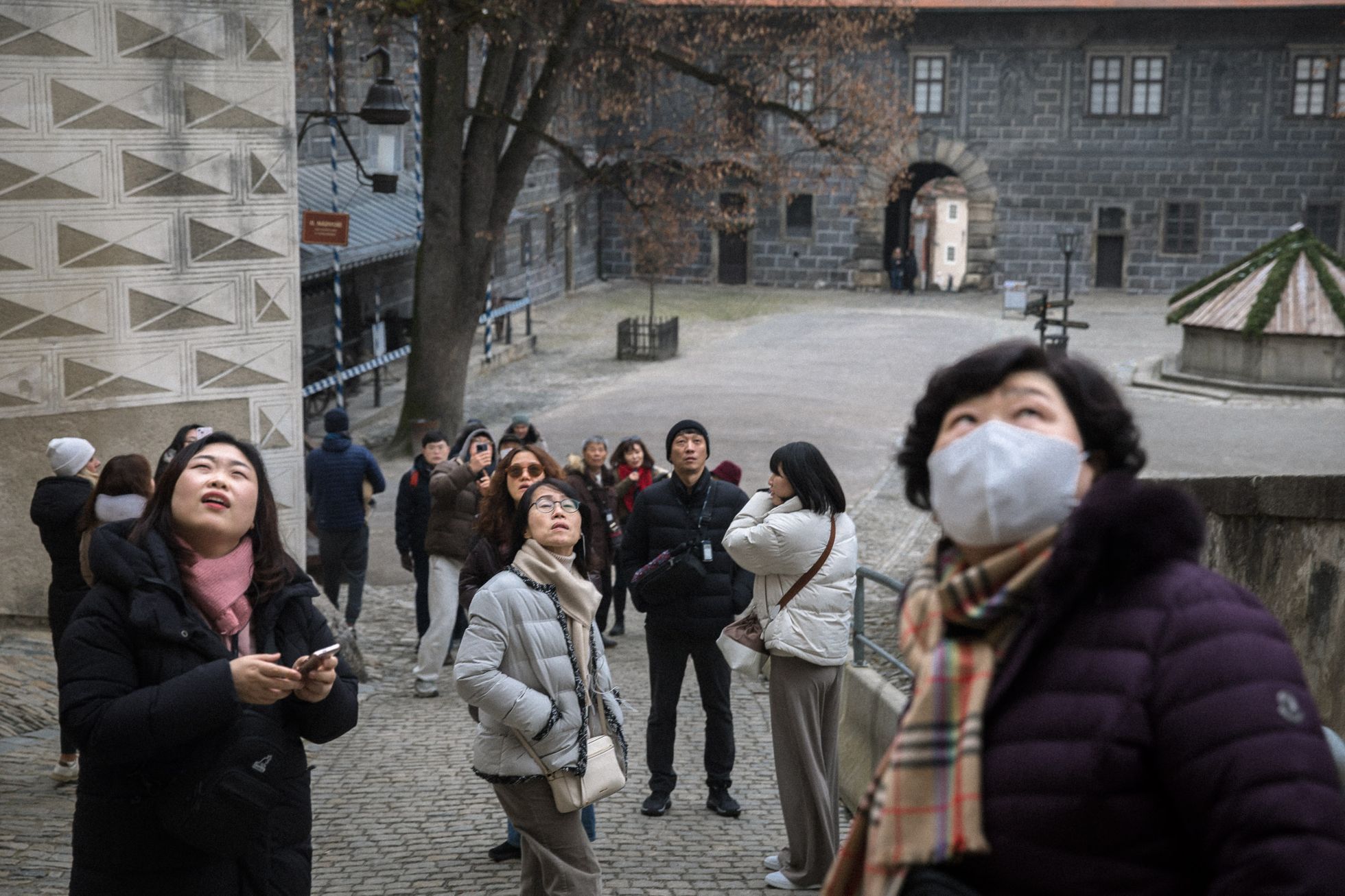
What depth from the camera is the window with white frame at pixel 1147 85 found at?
39.4 metres

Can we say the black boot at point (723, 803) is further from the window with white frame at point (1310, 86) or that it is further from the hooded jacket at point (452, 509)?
the window with white frame at point (1310, 86)

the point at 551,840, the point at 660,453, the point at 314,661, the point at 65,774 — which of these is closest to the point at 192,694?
the point at 314,661

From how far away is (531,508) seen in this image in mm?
5219

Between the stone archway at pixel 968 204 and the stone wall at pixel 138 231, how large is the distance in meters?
31.4

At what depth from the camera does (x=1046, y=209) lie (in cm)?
4044

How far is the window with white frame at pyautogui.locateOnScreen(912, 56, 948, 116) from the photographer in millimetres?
40281

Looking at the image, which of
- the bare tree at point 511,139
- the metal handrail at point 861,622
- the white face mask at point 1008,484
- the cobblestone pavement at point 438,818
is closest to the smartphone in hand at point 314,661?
the white face mask at point 1008,484

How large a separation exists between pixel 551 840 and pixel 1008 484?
3222 millimetres

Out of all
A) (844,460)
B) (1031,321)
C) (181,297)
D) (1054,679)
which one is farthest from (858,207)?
(1054,679)

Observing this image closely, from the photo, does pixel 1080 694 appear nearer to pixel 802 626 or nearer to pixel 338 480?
pixel 802 626

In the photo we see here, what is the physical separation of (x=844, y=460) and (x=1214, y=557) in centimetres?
1283

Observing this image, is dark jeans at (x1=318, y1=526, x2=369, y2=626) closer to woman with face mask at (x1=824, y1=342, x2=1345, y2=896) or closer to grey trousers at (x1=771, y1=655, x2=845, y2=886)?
grey trousers at (x1=771, y1=655, x2=845, y2=886)

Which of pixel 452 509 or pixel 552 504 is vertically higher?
pixel 552 504

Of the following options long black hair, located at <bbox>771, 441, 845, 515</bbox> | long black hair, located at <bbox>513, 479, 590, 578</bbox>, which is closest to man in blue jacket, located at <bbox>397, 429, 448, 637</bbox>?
long black hair, located at <bbox>771, 441, 845, 515</bbox>
